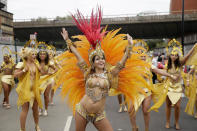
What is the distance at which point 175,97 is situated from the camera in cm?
541

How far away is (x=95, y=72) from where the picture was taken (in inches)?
134

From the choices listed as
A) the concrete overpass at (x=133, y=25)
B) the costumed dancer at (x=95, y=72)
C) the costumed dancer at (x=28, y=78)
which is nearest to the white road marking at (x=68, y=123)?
the costumed dancer at (x=28, y=78)

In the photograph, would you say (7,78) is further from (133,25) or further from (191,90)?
(133,25)

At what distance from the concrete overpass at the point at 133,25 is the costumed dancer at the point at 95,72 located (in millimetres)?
26165

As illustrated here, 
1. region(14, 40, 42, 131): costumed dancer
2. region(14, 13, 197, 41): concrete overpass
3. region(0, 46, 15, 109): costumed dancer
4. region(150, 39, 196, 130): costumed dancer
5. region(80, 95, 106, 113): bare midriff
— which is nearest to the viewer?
region(80, 95, 106, 113): bare midriff

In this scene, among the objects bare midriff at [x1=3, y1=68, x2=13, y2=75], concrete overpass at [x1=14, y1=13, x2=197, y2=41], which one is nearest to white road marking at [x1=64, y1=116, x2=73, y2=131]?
bare midriff at [x1=3, y1=68, x2=13, y2=75]

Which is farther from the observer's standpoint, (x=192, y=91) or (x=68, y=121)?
(x=192, y=91)

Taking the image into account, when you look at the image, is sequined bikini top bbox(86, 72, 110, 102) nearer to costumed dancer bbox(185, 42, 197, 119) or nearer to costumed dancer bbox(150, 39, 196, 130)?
costumed dancer bbox(150, 39, 196, 130)

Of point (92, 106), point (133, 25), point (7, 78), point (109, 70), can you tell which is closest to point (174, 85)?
point (109, 70)

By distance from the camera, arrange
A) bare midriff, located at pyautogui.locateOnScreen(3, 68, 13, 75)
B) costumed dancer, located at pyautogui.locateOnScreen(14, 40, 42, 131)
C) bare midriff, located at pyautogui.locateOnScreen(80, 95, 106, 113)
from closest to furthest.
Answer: bare midriff, located at pyautogui.locateOnScreen(80, 95, 106, 113) → costumed dancer, located at pyautogui.locateOnScreen(14, 40, 42, 131) → bare midriff, located at pyautogui.locateOnScreen(3, 68, 13, 75)

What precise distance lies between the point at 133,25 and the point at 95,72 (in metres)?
28.1

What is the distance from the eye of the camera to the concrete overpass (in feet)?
96.7

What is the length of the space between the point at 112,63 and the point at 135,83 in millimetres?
475

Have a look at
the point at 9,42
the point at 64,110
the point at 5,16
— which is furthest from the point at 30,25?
the point at 64,110
